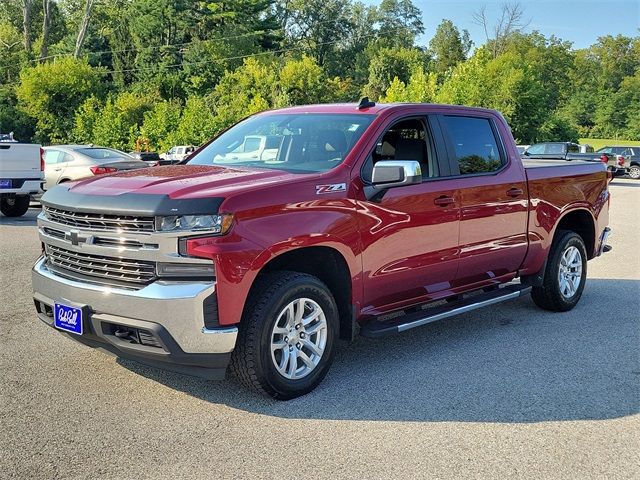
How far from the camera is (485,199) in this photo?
5.70 metres

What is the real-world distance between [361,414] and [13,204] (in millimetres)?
13145

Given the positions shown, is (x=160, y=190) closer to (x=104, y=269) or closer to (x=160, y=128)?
(x=104, y=269)

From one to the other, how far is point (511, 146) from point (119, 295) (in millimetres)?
4019

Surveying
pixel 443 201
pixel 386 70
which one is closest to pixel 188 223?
pixel 443 201

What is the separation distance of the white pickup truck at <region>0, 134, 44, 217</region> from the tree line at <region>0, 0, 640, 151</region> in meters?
23.8

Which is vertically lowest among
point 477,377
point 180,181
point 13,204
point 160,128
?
point 477,377

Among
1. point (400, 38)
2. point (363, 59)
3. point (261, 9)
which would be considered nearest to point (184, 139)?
point (261, 9)

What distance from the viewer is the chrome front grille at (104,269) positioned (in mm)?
3988

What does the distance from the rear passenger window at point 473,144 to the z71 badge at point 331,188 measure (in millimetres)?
1449

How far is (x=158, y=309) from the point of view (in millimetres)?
3857

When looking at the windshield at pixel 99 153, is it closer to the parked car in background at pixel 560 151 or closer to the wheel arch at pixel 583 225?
the wheel arch at pixel 583 225

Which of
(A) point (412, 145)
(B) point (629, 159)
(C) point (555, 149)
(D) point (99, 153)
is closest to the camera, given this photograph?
(A) point (412, 145)

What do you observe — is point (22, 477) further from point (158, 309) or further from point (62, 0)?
point (62, 0)

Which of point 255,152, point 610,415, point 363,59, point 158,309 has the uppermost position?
point 363,59
